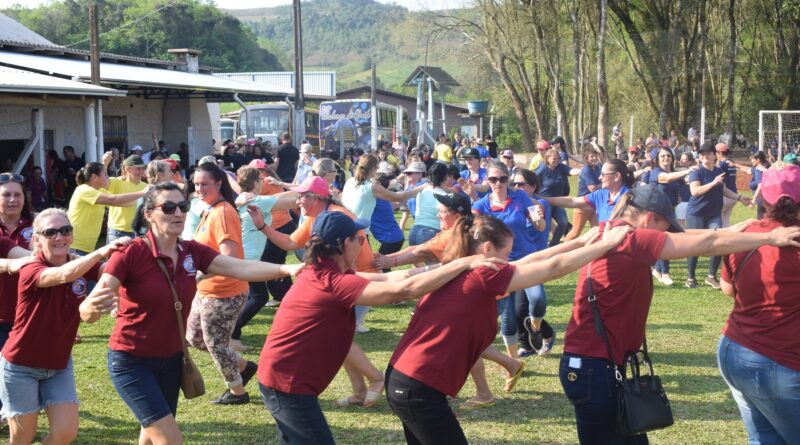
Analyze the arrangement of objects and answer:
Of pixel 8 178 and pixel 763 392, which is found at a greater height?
pixel 8 178

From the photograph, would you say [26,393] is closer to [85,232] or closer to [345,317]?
[345,317]

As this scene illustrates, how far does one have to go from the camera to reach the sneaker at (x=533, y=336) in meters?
8.43

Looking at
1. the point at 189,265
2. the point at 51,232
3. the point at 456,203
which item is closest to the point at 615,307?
the point at 189,265

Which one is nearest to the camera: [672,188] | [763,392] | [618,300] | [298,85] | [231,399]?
[763,392]

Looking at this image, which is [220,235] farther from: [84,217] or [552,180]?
[552,180]

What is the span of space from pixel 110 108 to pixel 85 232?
16.2 m

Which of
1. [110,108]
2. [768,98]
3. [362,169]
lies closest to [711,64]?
[768,98]

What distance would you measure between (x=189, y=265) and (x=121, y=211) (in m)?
5.37

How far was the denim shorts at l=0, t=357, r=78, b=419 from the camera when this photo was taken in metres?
5.02

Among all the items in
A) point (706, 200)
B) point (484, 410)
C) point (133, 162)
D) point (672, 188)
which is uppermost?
point (133, 162)

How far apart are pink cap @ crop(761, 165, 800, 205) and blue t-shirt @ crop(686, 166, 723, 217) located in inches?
306

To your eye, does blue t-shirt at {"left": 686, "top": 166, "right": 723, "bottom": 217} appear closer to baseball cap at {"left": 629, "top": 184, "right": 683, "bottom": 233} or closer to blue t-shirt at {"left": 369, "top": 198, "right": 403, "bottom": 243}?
blue t-shirt at {"left": 369, "top": 198, "right": 403, "bottom": 243}

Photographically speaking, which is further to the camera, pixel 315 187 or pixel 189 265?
pixel 315 187

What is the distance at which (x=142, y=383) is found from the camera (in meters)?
4.68
